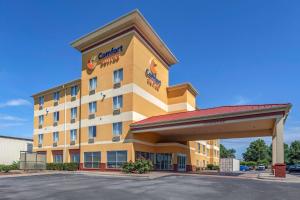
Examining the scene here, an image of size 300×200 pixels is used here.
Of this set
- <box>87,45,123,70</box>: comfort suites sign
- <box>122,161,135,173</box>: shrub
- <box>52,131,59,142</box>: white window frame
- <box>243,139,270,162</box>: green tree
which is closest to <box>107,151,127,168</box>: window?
<box>122,161,135,173</box>: shrub

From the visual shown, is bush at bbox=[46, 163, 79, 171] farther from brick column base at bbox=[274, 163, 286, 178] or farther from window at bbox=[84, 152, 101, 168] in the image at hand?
brick column base at bbox=[274, 163, 286, 178]

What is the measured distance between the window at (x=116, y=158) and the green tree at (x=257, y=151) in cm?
7938

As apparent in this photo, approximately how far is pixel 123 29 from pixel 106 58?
4568 mm

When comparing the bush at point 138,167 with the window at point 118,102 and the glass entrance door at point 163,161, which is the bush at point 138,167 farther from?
the window at point 118,102

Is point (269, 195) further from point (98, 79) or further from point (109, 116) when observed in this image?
point (98, 79)

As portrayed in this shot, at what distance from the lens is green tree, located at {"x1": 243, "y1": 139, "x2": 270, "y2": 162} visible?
102 metres

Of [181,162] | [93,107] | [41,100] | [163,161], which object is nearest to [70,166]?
[93,107]

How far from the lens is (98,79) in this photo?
127 feet

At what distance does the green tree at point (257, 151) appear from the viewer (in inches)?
4026

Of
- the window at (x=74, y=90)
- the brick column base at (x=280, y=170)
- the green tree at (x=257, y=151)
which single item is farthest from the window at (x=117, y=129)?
the green tree at (x=257, y=151)

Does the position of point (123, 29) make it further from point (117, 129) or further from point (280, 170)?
point (280, 170)

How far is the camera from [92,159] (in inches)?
1480

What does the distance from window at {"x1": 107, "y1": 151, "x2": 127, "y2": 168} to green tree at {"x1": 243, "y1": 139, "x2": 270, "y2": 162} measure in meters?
79.4

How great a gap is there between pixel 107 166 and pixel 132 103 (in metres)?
8.56
